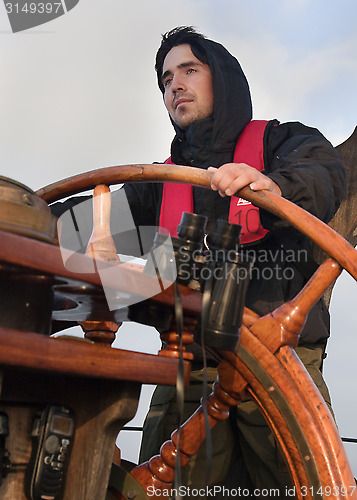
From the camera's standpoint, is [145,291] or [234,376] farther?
[234,376]

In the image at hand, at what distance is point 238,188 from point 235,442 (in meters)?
0.69

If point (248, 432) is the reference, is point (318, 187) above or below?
above

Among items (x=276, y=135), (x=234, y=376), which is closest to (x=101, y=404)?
(x=234, y=376)

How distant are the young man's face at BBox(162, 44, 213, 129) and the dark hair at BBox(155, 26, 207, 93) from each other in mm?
16

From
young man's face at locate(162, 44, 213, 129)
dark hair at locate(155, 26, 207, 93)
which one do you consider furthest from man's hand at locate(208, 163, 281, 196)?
dark hair at locate(155, 26, 207, 93)

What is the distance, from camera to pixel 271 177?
3.42 ft

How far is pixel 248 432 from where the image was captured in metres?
1.28

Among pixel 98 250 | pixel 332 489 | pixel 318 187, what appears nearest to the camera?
pixel 332 489

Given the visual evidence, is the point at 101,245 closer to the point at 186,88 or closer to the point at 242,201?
the point at 242,201

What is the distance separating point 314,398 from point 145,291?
1.08 ft

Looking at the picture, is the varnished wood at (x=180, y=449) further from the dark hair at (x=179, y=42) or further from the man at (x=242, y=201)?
the dark hair at (x=179, y=42)

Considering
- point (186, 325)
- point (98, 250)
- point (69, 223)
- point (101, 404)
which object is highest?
point (69, 223)

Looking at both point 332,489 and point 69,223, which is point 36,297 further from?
point 69,223

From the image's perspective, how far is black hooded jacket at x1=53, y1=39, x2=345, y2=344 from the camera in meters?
1.16
